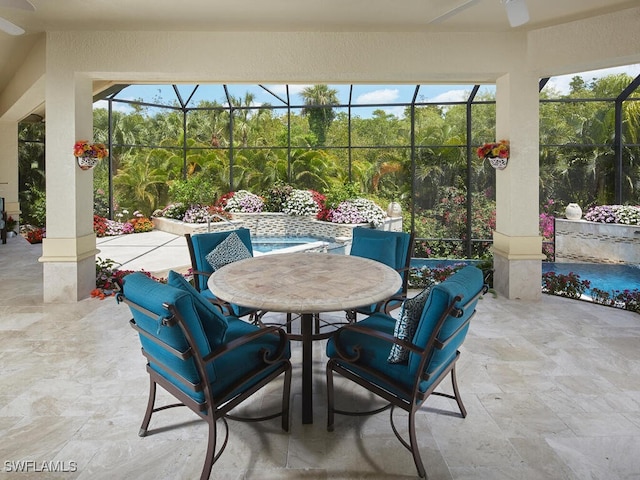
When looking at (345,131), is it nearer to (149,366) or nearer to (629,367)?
(629,367)

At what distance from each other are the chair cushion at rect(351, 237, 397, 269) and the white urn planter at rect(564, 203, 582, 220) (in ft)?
19.3

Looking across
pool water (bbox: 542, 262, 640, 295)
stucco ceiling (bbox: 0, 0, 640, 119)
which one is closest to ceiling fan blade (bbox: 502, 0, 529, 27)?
stucco ceiling (bbox: 0, 0, 640, 119)

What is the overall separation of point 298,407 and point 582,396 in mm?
1799

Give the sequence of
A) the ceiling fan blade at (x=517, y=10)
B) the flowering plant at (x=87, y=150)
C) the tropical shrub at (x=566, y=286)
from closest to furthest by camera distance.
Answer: the ceiling fan blade at (x=517, y=10)
the flowering plant at (x=87, y=150)
the tropical shrub at (x=566, y=286)

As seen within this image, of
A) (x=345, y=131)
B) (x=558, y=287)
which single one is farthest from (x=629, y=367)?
(x=345, y=131)

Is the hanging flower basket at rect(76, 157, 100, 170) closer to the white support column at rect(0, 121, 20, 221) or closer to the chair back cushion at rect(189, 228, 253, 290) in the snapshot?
the chair back cushion at rect(189, 228, 253, 290)

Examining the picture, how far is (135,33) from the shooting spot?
4387mm

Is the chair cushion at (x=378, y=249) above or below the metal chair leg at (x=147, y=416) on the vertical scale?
above

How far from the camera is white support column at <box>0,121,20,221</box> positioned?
9031 mm

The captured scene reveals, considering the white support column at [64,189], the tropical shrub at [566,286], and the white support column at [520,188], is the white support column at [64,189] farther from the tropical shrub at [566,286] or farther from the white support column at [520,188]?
the tropical shrub at [566,286]

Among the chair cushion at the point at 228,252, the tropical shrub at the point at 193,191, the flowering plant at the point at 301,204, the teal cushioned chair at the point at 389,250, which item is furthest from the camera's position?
the tropical shrub at the point at 193,191

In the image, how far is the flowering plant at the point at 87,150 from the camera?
173 inches

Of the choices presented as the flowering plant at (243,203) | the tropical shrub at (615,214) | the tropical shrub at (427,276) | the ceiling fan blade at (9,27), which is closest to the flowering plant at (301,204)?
the flowering plant at (243,203)

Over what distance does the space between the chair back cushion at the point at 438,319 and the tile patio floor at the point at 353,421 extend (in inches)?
20.2
